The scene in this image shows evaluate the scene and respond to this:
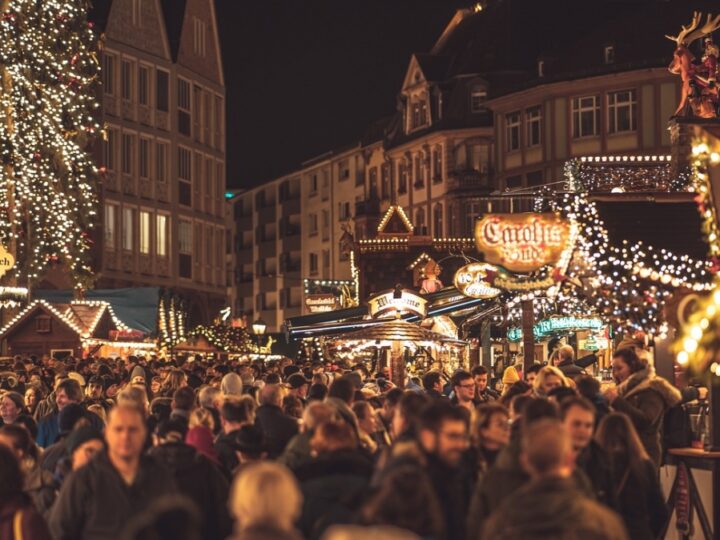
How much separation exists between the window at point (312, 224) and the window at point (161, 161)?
3634cm

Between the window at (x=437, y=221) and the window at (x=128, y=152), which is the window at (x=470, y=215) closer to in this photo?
the window at (x=437, y=221)

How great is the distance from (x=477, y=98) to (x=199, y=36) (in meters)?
11.6

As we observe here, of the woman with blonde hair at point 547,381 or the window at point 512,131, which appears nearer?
the woman with blonde hair at point 547,381

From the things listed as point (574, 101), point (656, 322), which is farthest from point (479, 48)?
point (656, 322)

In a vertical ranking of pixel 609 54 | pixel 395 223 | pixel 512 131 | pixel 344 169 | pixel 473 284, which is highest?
pixel 609 54

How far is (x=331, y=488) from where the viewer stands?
958 centimetres

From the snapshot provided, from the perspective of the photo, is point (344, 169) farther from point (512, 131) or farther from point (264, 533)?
point (264, 533)

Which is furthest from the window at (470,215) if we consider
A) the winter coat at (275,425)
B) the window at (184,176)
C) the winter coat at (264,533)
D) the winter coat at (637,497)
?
the winter coat at (264,533)

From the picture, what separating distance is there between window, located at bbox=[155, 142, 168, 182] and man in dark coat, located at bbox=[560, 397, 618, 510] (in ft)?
182

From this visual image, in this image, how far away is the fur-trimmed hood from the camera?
585 inches

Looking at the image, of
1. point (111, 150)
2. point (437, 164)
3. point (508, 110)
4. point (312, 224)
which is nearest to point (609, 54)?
point (508, 110)

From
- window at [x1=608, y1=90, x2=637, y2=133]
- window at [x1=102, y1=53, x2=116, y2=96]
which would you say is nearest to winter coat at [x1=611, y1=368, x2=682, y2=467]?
window at [x1=102, y1=53, x2=116, y2=96]

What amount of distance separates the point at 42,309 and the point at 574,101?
86.6 ft

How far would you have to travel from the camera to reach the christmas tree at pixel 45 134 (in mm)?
38219
